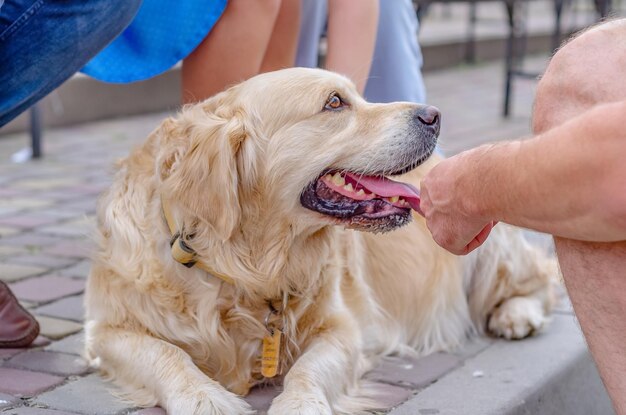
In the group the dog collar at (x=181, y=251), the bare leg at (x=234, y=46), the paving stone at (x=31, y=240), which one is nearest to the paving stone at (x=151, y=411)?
the dog collar at (x=181, y=251)

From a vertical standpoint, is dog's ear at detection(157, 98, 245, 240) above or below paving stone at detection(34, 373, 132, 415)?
above

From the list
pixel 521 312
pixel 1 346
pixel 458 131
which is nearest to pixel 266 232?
pixel 1 346

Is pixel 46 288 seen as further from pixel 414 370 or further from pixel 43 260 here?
pixel 414 370

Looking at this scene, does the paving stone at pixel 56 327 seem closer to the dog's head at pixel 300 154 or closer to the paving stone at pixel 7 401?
the paving stone at pixel 7 401

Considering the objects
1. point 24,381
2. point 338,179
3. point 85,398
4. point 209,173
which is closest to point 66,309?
point 24,381

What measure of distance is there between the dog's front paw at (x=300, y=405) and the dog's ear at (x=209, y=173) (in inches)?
18.2

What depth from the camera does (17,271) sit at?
3.90 meters

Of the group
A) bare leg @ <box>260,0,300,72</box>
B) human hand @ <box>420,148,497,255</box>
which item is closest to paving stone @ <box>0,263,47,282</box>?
bare leg @ <box>260,0,300,72</box>

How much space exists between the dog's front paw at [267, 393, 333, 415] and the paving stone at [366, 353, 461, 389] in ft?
1.41

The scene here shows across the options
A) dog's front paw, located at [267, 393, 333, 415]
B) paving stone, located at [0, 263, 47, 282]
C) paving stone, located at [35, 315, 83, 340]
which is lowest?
paving stone, located at [0, 263, 47, 282]

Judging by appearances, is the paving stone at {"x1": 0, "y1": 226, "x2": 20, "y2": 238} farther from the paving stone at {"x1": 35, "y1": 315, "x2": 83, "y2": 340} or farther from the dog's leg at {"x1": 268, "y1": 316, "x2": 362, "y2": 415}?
the dog's leg at {"x1": 268, "y1": 316, "x2": 362, "y2": 415}

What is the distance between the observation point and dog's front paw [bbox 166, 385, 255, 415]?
2578mm

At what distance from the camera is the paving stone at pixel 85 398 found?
105 inches

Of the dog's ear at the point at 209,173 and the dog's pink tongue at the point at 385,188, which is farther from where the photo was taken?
the dog's pink tongue at the point at 385,188
